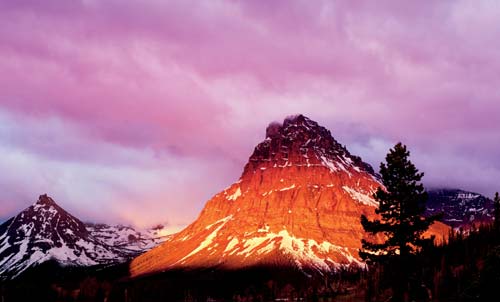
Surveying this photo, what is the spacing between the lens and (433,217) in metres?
52.4

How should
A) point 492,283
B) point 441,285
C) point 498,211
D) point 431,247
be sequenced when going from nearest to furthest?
point 492,283 < point 431,247 < point 498,211 < point 441,285

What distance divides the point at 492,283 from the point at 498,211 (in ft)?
457

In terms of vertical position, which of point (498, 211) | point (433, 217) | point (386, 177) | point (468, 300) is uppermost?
point (498, 211)

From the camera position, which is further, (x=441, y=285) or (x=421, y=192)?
(x=441, y=285)

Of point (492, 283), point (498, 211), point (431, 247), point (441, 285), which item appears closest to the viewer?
point (492, 283)

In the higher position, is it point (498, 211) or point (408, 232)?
point (498, 211)

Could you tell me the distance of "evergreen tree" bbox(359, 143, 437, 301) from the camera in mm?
51719

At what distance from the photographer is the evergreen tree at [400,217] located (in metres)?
51.7

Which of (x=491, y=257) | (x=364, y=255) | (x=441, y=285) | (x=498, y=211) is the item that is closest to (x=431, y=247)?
(x=364, y=255)

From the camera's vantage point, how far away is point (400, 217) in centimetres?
5225

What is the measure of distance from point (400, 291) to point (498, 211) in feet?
406

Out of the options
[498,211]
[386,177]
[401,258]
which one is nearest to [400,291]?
[401,258]

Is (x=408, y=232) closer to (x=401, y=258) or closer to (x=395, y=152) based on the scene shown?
(x=401, y=258)

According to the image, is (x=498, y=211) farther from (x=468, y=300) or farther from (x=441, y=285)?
(x=468, y=300)
